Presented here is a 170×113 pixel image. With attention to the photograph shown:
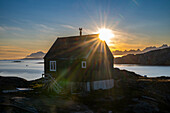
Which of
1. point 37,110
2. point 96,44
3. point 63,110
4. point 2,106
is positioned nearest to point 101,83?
point 96,44

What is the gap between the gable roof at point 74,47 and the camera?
96.3ft

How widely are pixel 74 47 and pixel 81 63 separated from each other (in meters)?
4.71

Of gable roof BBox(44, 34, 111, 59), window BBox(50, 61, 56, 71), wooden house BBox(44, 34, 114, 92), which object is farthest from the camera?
window BBox(50, 61, 56, 71)

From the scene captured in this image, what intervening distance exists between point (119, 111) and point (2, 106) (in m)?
13.0

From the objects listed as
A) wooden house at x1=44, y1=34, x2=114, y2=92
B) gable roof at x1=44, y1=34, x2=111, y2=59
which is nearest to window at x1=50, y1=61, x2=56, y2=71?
wooden house at x1=44, y1=34, x2=114, y2=92

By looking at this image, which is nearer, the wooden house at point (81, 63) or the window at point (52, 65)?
the wooden house at point (81, 63)

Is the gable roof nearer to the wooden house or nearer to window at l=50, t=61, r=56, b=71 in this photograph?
the wooden house

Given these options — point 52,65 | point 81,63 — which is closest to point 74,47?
point 81,63

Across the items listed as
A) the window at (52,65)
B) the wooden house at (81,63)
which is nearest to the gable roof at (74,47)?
the wooden house at (81,63)

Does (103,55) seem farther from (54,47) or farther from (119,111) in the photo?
(119,111)

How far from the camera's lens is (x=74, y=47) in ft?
102

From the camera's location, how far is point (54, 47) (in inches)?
1334

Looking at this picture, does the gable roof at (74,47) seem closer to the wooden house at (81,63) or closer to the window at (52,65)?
the wooden house at (81,63)

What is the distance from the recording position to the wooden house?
Answer: 2775 cm
